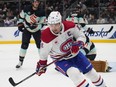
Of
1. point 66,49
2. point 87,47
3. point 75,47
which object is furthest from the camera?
point 87,47

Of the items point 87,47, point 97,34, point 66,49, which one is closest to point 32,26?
point 87,47

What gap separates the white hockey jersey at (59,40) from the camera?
3.28 meters

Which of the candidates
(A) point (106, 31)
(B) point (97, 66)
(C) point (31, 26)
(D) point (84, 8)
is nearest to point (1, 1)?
(D) point (84, 8)

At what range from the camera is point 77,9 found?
9602 millimetres

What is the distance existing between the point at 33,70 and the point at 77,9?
4576mm

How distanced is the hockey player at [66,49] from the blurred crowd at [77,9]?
5.70 metres

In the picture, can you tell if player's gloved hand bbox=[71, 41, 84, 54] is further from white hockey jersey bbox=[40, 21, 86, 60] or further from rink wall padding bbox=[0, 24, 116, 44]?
rink wall padding bbox=[0, 24, 116, 44]

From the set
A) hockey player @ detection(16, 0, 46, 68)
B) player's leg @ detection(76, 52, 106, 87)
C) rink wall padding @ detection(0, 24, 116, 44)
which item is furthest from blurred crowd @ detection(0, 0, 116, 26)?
player's leg @ detection(76, 52, 106, 87)

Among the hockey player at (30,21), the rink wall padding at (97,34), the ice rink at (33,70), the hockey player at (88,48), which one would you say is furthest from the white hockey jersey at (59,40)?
the rink wall padding at (97,34)

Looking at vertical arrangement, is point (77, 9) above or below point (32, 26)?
below

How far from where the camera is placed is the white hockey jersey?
3277 mm

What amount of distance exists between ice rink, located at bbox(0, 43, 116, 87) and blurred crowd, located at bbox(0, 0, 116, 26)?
47.7 inches

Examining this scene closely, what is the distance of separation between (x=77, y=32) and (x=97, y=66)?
1.82 metres

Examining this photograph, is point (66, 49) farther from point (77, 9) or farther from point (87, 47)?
point (77, 9)
